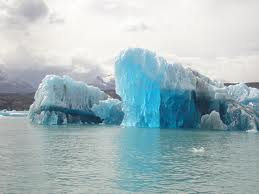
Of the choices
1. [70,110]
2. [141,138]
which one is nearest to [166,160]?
[141,138]

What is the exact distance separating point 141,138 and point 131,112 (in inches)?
554

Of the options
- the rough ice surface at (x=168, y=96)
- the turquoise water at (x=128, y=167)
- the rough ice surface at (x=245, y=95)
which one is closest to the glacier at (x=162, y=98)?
the rough ice surface at (x=168, y=96)

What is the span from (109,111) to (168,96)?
939 centimetres

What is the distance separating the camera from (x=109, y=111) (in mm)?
52969

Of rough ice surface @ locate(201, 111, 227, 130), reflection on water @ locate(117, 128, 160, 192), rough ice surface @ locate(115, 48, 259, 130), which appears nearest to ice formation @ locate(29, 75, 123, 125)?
rough ice surface @ locate(115, 48, 259, 130)

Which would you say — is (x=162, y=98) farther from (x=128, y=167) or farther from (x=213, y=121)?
(x=128, y=167)

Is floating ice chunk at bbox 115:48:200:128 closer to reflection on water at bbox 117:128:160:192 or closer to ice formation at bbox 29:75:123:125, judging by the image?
ice formation at bbox 29:75:123:125

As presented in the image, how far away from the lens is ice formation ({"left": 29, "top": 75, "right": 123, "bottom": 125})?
5059 cm

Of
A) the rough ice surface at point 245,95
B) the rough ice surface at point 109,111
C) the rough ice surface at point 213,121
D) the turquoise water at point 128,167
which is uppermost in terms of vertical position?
the rough ice surface at point 245,95

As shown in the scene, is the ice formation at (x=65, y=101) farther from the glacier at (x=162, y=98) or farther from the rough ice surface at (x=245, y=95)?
the rough ice surface at (x=245, y=95)

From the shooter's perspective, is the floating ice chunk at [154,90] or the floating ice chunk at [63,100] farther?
the floating ice chunk at [63,100]

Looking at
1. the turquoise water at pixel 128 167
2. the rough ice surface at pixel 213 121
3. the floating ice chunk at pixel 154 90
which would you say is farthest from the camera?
the floating ice chunk at pixel 154 90

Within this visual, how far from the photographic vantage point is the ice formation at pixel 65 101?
166 feet

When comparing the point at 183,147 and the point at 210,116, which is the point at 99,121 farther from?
the point at 183,147
